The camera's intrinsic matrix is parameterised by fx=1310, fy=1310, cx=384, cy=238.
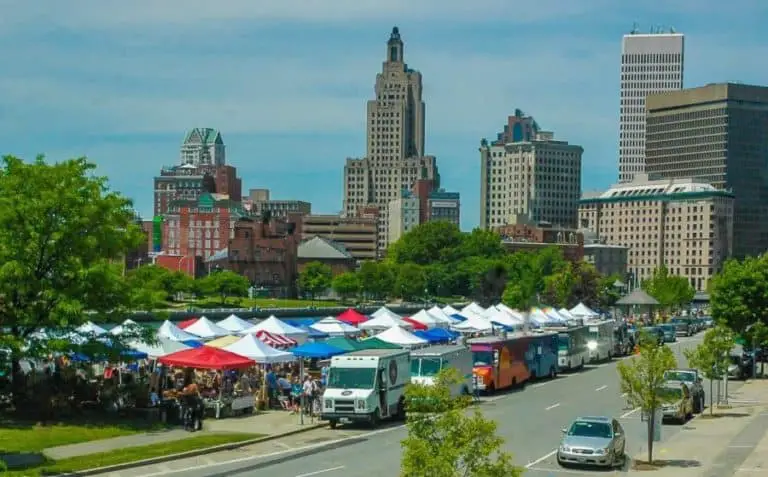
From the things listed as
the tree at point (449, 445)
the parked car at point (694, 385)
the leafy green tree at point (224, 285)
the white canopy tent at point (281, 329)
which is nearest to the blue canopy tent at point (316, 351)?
the white canopy tent at point (281, 329)

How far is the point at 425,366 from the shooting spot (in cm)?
4725

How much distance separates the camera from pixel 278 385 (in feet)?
162

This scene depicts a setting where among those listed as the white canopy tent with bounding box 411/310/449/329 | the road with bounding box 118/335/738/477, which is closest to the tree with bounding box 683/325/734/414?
the road with bounding box 118/335/738/477

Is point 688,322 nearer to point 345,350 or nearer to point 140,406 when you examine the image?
point 345,350

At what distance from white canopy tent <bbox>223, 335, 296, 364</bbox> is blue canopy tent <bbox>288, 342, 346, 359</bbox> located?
152 centimetres

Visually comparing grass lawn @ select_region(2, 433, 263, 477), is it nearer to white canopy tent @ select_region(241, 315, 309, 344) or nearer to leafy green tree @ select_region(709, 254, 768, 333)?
white canopy tent @ select_region(241, 315, 309, 344)

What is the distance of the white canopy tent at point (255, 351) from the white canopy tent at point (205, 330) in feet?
45.2

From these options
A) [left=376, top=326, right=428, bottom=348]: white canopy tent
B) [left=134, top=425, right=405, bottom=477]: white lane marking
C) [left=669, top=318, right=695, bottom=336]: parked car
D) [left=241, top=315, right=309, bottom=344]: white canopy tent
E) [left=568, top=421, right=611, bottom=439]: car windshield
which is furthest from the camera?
[left=669, top=318, right=695, bottom=336]: parked car

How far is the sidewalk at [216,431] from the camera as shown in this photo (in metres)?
35.3

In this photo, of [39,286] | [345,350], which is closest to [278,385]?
[345,350]

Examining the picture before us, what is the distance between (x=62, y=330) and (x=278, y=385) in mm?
9920

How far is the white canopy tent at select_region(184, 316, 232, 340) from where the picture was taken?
62.4 meters

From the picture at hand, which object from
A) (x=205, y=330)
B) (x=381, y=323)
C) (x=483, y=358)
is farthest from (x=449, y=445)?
(x=381, y=323)

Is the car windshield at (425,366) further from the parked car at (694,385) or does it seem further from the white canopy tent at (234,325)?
the white canopy tent at (234,325)
